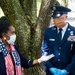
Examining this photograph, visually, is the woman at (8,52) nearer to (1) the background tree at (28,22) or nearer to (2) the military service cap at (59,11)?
(2) the military service cap at (59,11)

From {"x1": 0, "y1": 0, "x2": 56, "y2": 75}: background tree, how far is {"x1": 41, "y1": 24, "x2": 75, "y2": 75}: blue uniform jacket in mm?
1322

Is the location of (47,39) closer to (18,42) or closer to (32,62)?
(32,62)

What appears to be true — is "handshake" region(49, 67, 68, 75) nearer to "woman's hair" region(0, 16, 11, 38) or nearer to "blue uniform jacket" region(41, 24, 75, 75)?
"blue uniform jacket" region(41, 24, 75, 75)

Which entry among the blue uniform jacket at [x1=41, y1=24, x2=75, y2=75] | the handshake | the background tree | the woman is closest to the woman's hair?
the woman

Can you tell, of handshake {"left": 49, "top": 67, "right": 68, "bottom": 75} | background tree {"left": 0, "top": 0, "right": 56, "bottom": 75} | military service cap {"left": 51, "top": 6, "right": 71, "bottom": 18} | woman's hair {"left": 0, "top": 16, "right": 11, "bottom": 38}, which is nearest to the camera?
woman's hair {"left": 0, "top": 16, "right": 11, "bottom": 38}

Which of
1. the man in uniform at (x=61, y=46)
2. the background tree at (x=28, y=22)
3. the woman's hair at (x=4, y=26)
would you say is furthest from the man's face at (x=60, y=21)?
the background tree at (x=28, y=22)

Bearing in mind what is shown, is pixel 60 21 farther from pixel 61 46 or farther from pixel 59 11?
pixel 61 46

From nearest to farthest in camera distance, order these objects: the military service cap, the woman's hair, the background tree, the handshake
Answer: the woman's hair < the handshake < the military service cap < the background tree

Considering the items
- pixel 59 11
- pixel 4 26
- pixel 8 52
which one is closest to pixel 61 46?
pixel 59 11

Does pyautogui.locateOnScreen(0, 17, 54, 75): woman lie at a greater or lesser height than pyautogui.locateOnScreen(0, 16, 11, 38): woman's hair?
lesser

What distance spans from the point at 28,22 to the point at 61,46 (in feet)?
5.75

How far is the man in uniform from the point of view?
4.17m

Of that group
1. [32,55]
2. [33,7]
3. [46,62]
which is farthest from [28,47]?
[46,62]

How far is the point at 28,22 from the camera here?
5832mm
